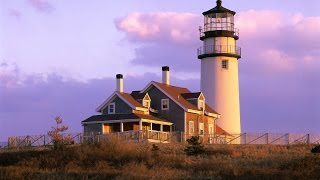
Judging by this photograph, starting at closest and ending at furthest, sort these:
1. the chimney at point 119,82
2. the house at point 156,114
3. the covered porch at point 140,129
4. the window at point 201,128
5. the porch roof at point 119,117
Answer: the covered porch at point 140,129 → the porch roof at point 119,117 → the house at point 156,114 → the chimney at point 119,82 → the window at point 201,128

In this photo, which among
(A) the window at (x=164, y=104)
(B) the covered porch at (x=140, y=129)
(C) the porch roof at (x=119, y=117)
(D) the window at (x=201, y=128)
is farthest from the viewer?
(D) the window at (x=201, y=128)

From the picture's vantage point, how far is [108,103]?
52.5 meters

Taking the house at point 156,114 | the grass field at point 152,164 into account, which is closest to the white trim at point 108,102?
the house at point 156,114

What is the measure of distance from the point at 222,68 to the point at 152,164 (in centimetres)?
2554

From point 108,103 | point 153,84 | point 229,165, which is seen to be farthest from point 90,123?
point 229,165

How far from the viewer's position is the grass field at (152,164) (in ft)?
91.8

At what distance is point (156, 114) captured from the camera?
53531 mm

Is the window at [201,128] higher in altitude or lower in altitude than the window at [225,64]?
lower

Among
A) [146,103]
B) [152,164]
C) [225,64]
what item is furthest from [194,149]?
[225,64]

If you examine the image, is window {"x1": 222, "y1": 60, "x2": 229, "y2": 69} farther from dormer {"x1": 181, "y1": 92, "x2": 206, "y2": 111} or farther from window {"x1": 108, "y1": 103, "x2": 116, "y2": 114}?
window {"x1": 108, "y1": 103, "x2": 116, "y2": 114}

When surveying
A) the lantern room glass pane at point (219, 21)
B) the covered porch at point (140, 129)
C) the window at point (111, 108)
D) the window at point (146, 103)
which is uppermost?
the lantern room glass pane at point (219, 21)

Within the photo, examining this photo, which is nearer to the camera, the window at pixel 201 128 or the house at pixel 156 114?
the house at pixel 156 114

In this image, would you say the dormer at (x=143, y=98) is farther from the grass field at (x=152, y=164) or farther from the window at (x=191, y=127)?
the grass field at (x=152, y=164)

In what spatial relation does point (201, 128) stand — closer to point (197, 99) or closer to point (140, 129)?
point (197, 99)
